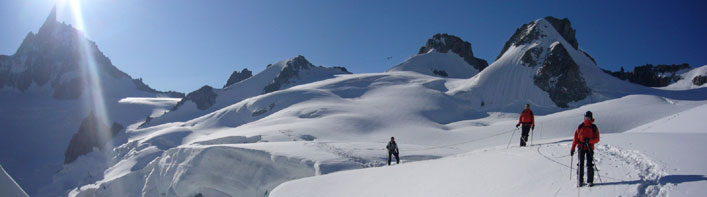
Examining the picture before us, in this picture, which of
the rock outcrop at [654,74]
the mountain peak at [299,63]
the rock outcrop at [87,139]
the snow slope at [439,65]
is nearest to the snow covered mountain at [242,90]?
the mountain peak at [299,63]

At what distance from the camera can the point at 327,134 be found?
34.1 metres

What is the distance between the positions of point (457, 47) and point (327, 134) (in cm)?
7531

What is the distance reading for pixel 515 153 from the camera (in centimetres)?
1077

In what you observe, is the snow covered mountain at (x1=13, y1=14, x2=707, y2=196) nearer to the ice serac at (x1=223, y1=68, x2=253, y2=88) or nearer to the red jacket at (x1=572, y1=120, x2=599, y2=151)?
the red jacket at (x1=572, y1=120, x2=599, y2=151)

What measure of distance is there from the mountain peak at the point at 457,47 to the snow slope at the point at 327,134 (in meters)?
35.7

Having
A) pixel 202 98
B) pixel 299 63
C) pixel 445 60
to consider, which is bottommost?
pixel 202 98

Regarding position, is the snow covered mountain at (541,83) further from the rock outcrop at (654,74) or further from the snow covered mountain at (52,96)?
the snow covered mountain at (52,96)

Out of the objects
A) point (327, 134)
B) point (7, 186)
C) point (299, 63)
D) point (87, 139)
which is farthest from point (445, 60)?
point (7, 186)

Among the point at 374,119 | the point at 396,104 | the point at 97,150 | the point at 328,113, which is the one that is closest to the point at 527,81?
the point at 396,104

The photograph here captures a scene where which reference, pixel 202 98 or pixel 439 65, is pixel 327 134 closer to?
pixel 439 65

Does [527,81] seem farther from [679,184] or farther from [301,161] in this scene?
[679,184]

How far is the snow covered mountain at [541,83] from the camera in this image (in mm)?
49156

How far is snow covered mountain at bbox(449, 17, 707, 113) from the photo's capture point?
161 feet

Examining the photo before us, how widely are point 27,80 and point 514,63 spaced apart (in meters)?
151
